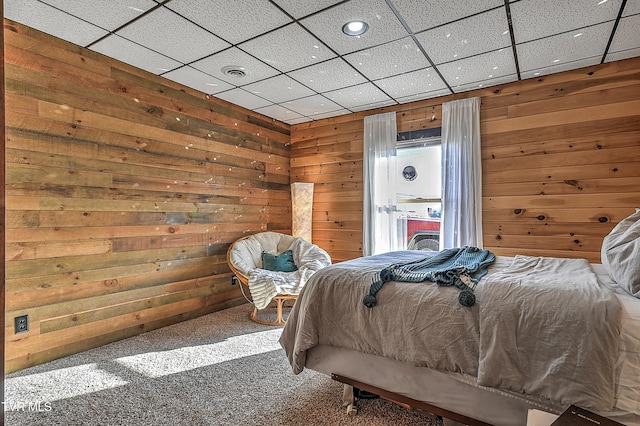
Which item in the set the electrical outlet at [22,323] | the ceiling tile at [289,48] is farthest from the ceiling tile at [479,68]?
the electrical outlet at [22,323]

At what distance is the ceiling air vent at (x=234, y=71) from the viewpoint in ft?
10.5

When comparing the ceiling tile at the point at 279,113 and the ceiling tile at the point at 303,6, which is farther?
the ceiling tile at the point at 279,113

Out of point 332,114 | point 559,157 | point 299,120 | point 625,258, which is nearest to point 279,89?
point 332,114

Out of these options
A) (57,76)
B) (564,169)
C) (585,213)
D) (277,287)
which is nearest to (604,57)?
(564,169)

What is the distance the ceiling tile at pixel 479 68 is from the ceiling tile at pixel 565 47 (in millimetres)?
109

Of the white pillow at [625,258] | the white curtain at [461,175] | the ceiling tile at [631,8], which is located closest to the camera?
the white pillow at [625,258]

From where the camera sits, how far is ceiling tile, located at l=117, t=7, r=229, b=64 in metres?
2.43

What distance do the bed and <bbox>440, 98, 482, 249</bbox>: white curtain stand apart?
1.55 metres

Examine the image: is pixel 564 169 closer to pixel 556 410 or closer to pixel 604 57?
pixel 604 57

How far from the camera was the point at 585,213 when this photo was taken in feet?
10.4

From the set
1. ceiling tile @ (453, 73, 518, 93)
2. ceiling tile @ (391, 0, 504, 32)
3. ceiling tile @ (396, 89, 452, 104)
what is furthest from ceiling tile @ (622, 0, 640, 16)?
ceiling tile @ (396, 89, 452, 104)

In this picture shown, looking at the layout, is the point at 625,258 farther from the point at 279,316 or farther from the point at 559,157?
the point at 279,316

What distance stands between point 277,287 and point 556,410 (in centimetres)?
241

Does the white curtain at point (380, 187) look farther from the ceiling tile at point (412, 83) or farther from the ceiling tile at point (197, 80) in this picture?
the ceiling tile at point (197, 80)
